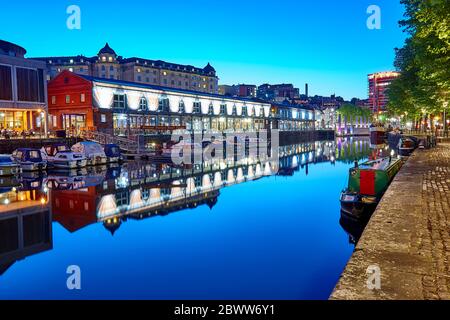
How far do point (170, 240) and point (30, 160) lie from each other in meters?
25.4

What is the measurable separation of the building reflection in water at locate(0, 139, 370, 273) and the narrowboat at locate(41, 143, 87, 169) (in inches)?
67.3

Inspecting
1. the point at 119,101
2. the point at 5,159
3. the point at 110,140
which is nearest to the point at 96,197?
the point at 5,159

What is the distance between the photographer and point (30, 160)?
34.0m

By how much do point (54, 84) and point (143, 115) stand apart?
45.8 feet

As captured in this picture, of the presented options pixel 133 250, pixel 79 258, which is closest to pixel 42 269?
pixel 79 258

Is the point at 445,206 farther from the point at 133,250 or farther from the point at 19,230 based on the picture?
the point at 19,230

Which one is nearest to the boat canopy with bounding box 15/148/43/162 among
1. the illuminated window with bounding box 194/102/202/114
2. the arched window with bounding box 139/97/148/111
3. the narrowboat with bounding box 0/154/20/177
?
the narrowboat with bounding box 0/154/20/177

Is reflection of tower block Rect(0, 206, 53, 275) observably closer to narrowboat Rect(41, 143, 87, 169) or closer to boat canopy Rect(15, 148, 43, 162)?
boat canopy Rect(15, 148, 43, 162)

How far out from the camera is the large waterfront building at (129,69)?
11662cm

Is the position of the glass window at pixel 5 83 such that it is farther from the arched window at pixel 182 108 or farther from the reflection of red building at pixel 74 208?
the reflection of red building at pixel 74 208

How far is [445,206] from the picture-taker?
1150 cm

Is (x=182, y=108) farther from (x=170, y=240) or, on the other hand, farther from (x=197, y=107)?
(x=170, y=240)

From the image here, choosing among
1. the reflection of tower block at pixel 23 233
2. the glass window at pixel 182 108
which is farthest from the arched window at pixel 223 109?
the reflection of tower block at pixel 23 233

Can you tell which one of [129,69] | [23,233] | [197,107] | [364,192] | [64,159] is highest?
[129,69]
